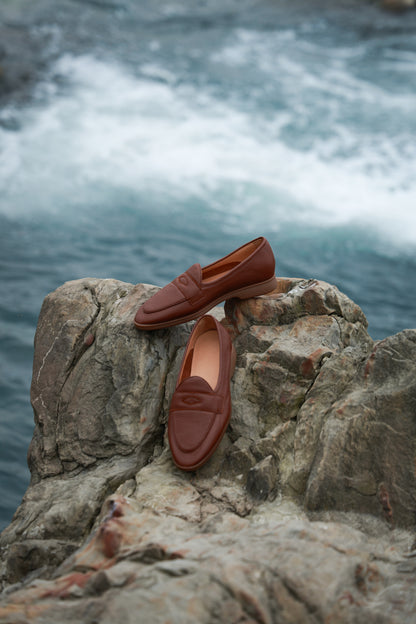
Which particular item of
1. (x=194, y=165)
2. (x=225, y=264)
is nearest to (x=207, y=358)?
(x=225, y=264)

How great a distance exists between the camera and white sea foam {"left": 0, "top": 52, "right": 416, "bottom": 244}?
22.9 ft

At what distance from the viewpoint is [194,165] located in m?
7.72

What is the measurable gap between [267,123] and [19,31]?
6.07 meters

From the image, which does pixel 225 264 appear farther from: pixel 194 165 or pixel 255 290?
pixel 194 165

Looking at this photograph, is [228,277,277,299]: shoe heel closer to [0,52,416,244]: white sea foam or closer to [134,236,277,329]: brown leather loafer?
[134,236,277,329]: brown leather loafer

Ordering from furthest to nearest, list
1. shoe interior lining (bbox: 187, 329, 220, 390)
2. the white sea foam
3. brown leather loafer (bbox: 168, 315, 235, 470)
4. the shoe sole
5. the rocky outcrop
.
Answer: the white sea foam
the shoe sole
shoe interior lining (bbox: 187, 329, 220, 390)
brown leather loafer (bbox: 168, 315, 235, 470)
the rocky outcrop

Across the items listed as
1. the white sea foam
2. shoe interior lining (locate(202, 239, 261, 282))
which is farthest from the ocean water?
shoe interior lining (locate(202, 239, 261, 282))

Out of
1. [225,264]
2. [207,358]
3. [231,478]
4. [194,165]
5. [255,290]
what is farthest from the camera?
[194,165]

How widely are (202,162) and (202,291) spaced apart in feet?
17.6

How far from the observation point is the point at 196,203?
23.1 ft

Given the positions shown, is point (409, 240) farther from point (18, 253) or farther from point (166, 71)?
point (166, 71)

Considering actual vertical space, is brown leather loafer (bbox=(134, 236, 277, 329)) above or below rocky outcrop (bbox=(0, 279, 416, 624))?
above

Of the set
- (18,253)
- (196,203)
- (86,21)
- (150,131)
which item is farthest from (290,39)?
(18,253)

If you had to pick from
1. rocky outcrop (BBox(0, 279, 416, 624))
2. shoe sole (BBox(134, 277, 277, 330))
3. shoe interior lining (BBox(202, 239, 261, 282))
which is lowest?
rocky outcrop (BBox(0, 279, 416, 624))
